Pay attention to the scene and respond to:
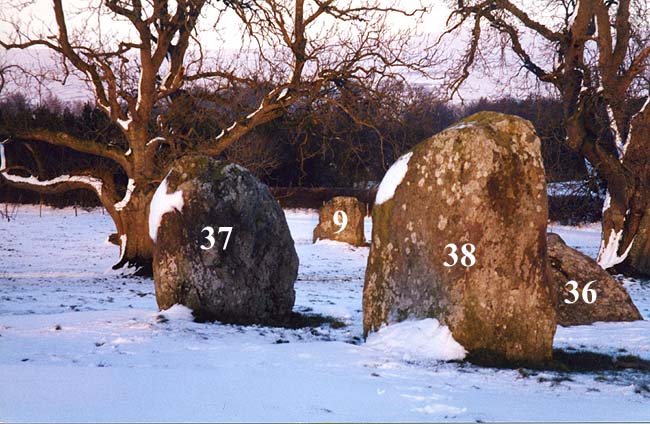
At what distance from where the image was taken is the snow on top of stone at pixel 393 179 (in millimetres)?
7399

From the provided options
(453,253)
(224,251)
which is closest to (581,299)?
(453,253)

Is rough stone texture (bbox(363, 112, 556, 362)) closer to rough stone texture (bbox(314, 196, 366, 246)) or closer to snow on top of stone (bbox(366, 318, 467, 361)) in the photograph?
snow on top of stone (bbox(366, 318, 467, 361))

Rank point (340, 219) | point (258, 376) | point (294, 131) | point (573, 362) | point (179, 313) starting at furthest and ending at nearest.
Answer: point (294, 131), point (340, 219), point (179, 313), point (573, 362), point (258, 376)

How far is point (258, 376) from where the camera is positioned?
5.69m

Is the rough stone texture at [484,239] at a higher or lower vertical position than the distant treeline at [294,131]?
lower

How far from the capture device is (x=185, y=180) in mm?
9000

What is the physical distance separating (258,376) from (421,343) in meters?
1.90

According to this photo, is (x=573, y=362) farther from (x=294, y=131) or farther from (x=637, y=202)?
(x=294, y=131)

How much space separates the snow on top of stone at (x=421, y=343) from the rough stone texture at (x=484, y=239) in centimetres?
8

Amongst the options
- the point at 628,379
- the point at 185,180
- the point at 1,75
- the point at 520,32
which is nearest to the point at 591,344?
the point at 628,379

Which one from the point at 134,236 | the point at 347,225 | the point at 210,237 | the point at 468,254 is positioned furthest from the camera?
the point at 347,225

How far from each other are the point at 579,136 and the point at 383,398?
42.3ft

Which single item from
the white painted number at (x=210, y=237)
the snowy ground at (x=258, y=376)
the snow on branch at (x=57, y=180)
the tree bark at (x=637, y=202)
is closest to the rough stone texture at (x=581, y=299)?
the snowy ground at (x=258, y=376)

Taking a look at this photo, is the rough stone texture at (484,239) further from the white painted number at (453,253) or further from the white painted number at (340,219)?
the white painted number at (340,219)
